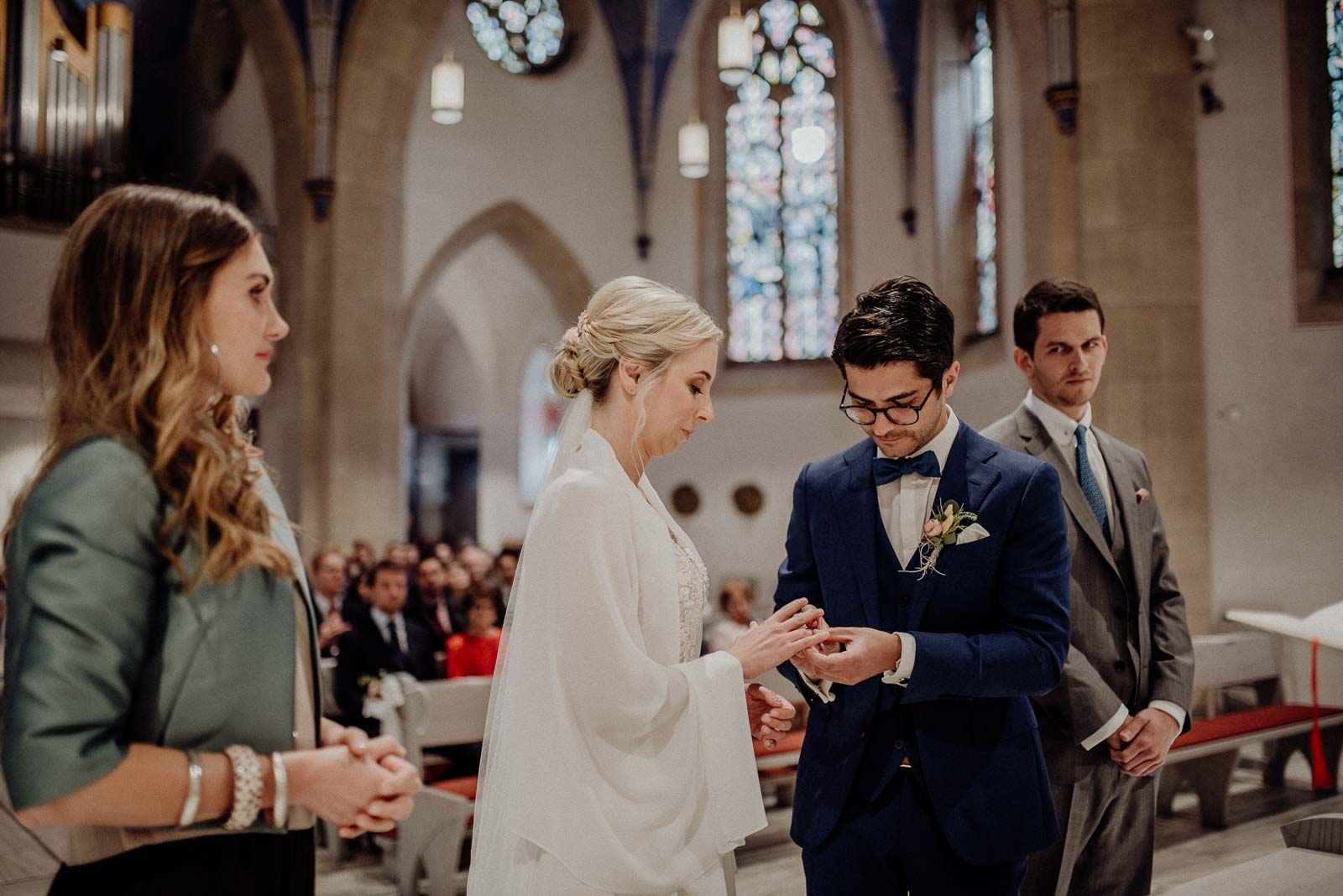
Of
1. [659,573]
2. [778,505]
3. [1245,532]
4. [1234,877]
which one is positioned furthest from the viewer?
[778,505]

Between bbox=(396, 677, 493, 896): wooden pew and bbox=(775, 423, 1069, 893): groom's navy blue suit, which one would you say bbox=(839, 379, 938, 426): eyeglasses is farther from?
bbox=(396, 677, 493, 896): wooden pew

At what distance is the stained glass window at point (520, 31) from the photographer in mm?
13203

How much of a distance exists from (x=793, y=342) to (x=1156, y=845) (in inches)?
342

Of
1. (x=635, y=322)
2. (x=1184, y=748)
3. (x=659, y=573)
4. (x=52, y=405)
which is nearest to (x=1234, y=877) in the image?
(x=659, y=573)

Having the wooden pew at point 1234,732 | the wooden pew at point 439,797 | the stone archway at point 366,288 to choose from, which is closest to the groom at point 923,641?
the wooden pew at point 439,797

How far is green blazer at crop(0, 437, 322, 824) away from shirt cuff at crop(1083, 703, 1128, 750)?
5.60 feet

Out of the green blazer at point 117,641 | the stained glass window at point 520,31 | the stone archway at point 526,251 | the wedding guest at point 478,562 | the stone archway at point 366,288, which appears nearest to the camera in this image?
the green blazer at point 117,641

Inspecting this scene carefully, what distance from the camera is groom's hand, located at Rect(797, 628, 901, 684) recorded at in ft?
A: 6.39

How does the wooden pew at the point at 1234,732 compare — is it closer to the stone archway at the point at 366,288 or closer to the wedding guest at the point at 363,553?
the wedding guest at the point at 363,553

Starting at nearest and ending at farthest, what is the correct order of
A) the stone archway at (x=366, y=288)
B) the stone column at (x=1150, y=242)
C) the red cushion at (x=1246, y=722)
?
the red cushion at (x=1246, y=722) → the stone column at (x=1150, y=242) → the stone archway at (x=366, y=288)

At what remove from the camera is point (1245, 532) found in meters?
8.12

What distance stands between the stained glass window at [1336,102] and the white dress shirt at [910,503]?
750cm

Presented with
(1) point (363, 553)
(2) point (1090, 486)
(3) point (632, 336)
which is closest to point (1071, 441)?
(2) point (1090, 486)

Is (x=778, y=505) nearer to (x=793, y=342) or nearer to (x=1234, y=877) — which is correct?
(x=793, y=342)
